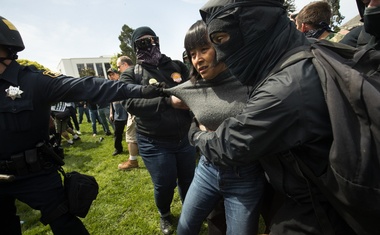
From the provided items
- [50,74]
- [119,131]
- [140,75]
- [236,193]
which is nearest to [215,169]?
[236,193]

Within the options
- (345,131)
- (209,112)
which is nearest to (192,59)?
(209,112)

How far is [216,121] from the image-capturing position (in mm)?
1651

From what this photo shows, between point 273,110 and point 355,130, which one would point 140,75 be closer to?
point 273,110

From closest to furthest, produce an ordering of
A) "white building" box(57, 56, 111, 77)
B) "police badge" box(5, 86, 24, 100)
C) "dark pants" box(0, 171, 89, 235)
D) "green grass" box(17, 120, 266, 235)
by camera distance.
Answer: "police badge" box(5, 86, 24, 100) → "dark pants" box(0, 171, 89, 235) → "green grass" box(17, 120, 266, 235) → "white building" box(57, 56, 111, 77)

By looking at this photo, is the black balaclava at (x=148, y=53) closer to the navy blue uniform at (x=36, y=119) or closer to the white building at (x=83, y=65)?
the navy blue uniform at (x=36, y=119)

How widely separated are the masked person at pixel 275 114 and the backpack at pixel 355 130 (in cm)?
7

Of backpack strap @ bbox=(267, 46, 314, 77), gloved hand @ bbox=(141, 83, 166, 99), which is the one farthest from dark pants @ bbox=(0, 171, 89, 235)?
backpack strap @ bbox=(267, 46, 314, 77)

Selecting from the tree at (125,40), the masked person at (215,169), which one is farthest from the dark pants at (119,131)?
the tree at (125,40)

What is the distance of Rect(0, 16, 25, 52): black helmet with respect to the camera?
2039 millimetres

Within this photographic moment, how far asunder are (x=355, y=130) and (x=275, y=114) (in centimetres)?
29

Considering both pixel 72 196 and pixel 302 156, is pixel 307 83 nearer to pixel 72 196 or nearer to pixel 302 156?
pixel 302 156

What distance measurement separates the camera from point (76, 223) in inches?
84.5

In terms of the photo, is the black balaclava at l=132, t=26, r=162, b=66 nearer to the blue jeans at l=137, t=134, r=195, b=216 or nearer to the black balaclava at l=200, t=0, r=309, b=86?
the blue jeans at l=137, t=134, r=195, b=216

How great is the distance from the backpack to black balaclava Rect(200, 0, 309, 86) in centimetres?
19
